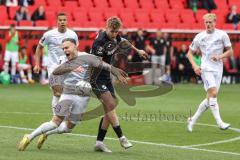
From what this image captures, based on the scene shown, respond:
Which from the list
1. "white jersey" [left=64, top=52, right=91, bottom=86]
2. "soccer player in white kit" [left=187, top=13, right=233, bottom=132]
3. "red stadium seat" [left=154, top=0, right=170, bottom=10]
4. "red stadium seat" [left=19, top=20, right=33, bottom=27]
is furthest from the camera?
"red stadium seat" [left=154, top=0, right=170, bottom=10]

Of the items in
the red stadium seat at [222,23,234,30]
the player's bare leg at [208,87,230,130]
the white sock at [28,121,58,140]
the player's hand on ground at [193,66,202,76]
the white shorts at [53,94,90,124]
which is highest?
the white shorts at [53,94,90,124]

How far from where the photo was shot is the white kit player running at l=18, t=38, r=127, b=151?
38.4 ft

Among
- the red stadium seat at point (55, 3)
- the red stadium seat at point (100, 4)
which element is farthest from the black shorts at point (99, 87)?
the red stadium seat at point (100, 4)

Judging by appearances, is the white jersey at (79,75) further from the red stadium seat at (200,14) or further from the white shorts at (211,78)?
the red stadium seat at (200,14)

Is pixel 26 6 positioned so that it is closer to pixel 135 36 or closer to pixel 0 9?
pixel 0 9

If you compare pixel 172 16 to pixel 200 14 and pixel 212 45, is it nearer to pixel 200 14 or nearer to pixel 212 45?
pixel 200 14

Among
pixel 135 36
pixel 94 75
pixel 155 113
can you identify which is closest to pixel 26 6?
pixel 135 36

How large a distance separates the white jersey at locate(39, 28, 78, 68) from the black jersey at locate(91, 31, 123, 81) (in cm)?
358

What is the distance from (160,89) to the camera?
86.9ft

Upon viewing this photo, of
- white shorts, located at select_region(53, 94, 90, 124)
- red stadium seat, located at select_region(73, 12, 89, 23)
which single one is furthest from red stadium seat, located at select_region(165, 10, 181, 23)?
white shorts, located at select_region(53, 94, 90, 124)

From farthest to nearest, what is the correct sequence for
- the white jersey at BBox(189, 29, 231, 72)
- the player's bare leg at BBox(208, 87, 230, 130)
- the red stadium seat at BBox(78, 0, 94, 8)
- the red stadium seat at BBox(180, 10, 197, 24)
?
the red stadium seat at BBox(180, 10, 197, 24), the red stadium seat at BBox(78, 0, 94, 8), the white jersey at BBox(189, 29, 231, 72), the player's bare leg at BBox(208, 87, 230, 130)

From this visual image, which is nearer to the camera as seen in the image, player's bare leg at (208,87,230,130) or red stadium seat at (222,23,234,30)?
player's bare leg at (208,87,230,130)

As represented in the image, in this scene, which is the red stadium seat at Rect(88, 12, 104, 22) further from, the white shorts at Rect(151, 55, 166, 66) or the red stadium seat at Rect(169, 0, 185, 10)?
the red stadium seat at Rect(169, 0, 185, 10)

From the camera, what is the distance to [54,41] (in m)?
15.9
